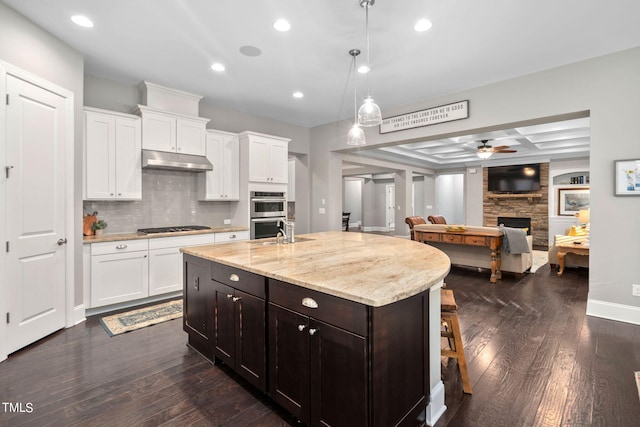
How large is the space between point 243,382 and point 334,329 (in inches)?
44.7

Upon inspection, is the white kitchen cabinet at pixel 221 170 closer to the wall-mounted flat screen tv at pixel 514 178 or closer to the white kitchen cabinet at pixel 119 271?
the white kitchen cabinet at pixel 119 271

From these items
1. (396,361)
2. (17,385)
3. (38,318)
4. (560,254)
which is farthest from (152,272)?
(560,254)

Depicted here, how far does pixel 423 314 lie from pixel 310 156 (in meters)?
5.15

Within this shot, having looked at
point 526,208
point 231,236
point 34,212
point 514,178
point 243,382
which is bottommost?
point 243,382

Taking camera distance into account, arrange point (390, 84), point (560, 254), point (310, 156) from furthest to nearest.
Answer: point (310, 156) → point (560, 254) → point (390, 84)

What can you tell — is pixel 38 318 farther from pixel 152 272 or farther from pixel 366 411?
pixel 366 411

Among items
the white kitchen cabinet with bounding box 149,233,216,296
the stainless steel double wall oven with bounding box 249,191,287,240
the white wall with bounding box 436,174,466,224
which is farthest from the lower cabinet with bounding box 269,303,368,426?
the white wall with bounding box 436,174,466,224

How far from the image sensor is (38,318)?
2.75m

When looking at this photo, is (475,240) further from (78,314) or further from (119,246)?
(78,314)

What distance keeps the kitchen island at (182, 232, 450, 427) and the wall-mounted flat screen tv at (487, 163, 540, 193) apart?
8453 millimetres

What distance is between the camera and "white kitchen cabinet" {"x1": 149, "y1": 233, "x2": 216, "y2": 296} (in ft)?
12.2

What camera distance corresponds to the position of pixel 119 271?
3486 millimetres

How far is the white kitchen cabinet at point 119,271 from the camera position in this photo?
3344mm

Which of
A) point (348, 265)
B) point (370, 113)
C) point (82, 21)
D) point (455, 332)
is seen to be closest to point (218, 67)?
point (82, 21)
